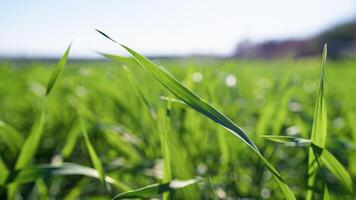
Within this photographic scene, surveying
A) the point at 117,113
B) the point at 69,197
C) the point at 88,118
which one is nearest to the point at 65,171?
the point at 69,197

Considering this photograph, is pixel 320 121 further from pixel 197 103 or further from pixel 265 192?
pixel 265 192

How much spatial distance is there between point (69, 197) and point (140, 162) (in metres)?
0.13

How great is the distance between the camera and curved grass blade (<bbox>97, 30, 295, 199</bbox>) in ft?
1.15

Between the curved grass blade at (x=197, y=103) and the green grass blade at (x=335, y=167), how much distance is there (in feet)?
0.31

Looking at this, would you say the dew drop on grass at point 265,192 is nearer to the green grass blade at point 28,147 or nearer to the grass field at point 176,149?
the grass field at point 176,149

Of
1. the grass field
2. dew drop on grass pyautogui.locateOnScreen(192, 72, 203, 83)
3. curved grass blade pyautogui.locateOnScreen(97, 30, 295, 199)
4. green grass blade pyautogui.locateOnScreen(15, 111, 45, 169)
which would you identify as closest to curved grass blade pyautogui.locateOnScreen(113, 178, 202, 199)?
the grass field

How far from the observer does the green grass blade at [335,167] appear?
43 cm

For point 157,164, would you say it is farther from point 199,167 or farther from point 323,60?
point 323,60

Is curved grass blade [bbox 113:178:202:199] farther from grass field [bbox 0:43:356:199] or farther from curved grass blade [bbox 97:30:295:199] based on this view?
curved grass blade [bbox 97:30:295:199]

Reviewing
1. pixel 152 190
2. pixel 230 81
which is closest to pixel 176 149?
pixel 152 190

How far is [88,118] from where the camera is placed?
3.08 feet

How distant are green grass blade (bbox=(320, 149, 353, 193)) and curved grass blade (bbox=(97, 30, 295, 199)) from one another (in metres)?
0.09

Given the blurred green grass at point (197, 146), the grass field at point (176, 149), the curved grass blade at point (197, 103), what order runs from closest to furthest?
the curved grass blade at point (197, 103), the grass field at point (176, 149), the blurred green grass at point (197, 146)

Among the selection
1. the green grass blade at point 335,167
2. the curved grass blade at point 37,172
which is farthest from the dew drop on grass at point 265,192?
the curved grass blade at point 37,172
